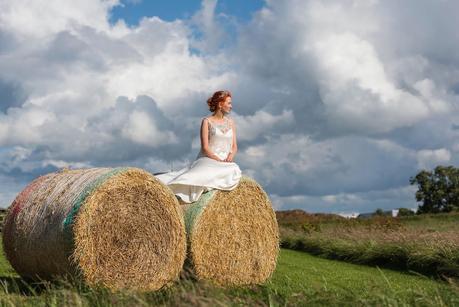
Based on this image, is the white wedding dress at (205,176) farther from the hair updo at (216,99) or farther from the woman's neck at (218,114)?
the hair updo at (216,99)

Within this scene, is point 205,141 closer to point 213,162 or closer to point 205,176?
point 213,162

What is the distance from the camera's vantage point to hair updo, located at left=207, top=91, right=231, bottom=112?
402 inches

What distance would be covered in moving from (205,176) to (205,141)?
77 centimetres

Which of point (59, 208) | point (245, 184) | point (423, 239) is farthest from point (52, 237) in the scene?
point (423, 239)

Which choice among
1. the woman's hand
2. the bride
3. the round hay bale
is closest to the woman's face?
the bride

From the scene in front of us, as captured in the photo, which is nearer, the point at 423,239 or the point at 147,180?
the point at 147,180

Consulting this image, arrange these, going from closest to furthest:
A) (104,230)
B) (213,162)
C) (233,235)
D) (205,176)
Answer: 1. (104,230)
2. (205,176)
3. (233,235)
4. (213,162)

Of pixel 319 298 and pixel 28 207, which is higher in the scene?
pixel 28 207

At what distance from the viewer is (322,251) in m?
17.4

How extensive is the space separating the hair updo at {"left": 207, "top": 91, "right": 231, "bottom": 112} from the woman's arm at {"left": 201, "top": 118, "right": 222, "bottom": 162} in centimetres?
32

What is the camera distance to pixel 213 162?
980 centimetres

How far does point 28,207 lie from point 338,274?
5.67m

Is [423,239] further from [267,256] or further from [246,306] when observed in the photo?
[246,306]

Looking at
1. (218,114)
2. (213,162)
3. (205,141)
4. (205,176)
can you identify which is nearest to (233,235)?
(205,176)
